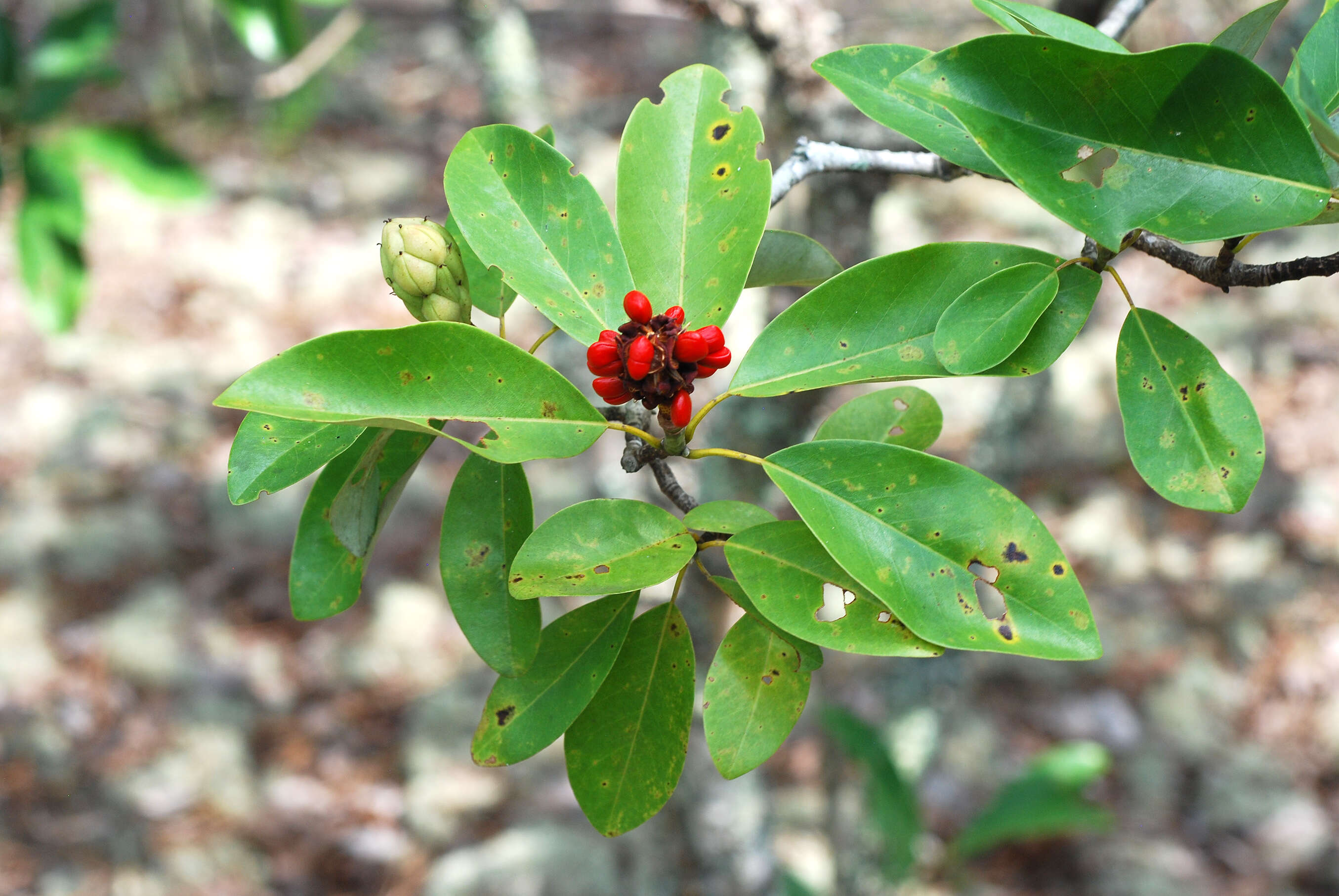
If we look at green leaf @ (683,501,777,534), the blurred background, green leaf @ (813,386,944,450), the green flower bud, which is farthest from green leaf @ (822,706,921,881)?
the green flower bud

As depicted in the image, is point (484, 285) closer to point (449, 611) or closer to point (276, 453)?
point (276, 453)

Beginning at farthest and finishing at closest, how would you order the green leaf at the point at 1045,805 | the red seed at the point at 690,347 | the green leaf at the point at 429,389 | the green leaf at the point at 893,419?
the green leaf at the point at 1045,805, the green leaf at the point at 893,419, the red seed at the point at 690,347, the green leaf at the point at 429,389

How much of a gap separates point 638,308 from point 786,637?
0.28 metres

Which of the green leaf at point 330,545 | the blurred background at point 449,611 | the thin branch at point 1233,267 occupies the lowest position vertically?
the blurred background at point 449,611

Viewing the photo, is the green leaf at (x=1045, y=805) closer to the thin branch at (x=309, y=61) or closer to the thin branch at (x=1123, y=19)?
the thin branch at (x=1123, y=19)

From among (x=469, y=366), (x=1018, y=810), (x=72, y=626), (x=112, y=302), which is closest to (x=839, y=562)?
(x=469, y=366)

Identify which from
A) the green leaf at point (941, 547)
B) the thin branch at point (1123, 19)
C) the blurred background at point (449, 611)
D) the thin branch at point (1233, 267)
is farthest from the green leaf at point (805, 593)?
the blurred background at point (449, 611)

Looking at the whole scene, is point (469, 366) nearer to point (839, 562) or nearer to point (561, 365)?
point (839, 562)

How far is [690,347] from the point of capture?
2.25ft

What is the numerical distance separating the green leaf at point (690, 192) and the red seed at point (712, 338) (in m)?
0.06

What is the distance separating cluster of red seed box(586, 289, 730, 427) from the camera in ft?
2.25

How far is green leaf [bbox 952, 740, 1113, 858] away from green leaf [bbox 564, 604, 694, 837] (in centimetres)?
187

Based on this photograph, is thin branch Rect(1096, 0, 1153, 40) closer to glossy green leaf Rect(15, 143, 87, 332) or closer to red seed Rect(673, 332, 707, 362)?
red seed Rect(673, 332, 707, 362)

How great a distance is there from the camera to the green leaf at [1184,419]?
2.16 ft
